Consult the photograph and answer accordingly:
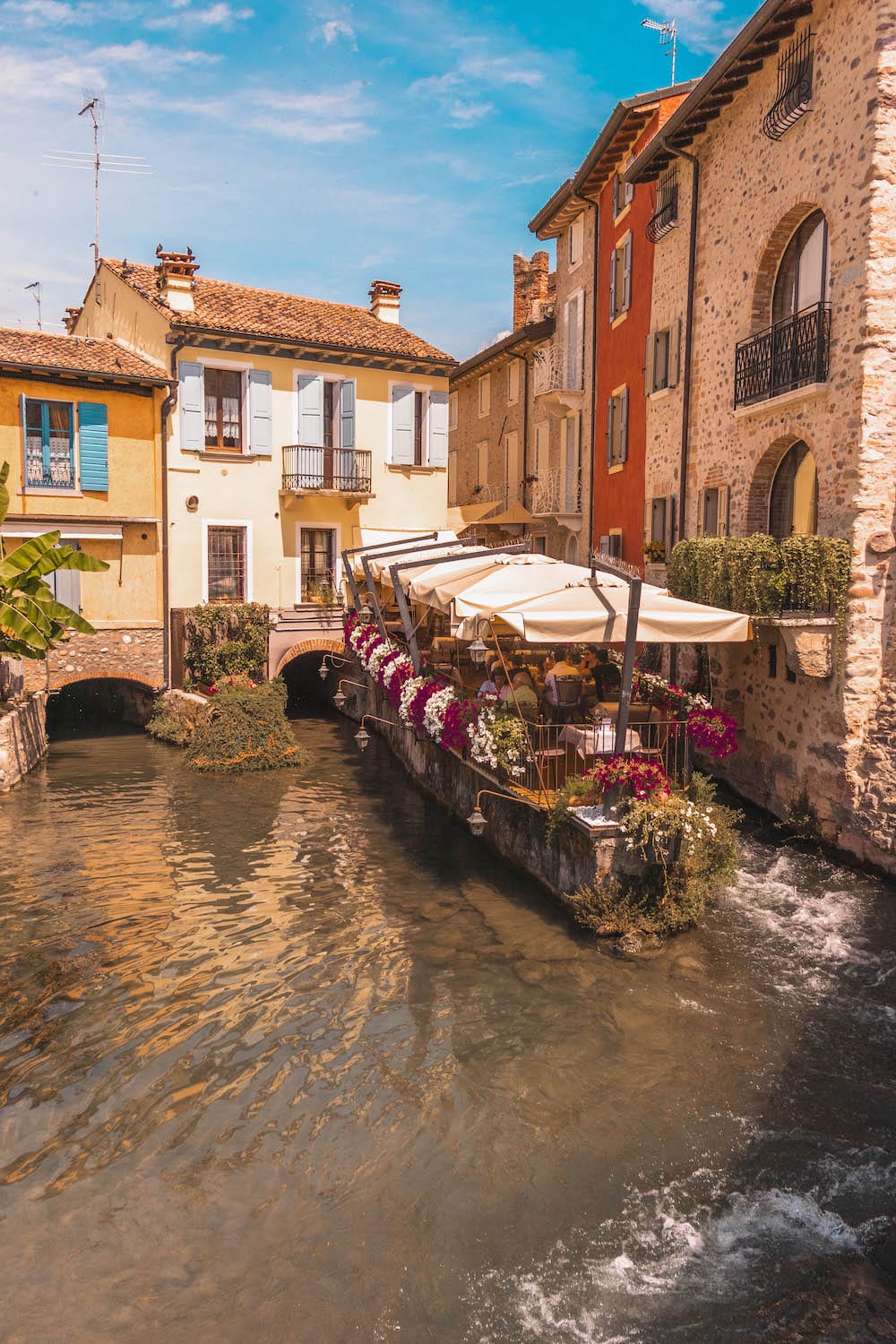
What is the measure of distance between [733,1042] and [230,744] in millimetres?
12961

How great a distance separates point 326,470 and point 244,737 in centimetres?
887

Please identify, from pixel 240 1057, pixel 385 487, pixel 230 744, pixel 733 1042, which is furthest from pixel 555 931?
pixel 385 487

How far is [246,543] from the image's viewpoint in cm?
2439

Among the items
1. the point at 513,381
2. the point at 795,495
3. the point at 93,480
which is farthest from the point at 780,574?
the point at 513,381

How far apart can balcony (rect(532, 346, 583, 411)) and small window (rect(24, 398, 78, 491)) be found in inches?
479

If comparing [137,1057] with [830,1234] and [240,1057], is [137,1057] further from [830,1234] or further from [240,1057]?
[830,1234]

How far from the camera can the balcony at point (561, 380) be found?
25.6 m

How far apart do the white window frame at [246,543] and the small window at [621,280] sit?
1036 cm

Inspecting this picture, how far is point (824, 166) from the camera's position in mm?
13023

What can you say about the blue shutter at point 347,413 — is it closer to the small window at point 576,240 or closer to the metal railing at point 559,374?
the metal railing at point 559,374

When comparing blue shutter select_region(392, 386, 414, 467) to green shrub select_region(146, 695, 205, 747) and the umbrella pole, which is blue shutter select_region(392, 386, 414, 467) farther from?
the umbrella pole

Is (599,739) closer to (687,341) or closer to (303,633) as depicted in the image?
(687,341)

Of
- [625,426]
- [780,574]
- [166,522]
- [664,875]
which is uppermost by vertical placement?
[625,426]

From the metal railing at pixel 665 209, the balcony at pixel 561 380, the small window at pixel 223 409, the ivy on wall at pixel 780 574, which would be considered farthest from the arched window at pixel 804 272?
the small window at pixel 223 409
